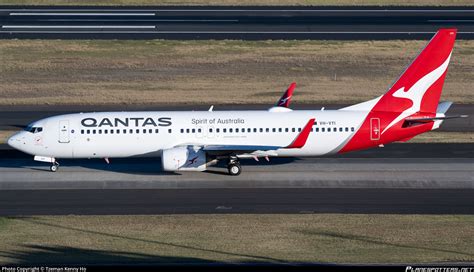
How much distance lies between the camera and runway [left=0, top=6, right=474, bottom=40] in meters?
90.4

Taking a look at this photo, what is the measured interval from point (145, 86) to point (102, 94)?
4.40 meters

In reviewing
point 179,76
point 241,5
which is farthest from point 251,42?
point 241,5

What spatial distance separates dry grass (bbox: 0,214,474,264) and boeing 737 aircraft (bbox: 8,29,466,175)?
8.37 metres

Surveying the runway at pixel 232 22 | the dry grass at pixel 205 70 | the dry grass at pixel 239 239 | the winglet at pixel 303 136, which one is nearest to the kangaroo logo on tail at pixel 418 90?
the winglet at pixel 303 136

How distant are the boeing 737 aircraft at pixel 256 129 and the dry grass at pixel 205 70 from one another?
18255 millimetres

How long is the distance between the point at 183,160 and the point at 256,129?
449 centimetres

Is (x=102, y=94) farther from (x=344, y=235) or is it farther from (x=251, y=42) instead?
(x=344, y=235)

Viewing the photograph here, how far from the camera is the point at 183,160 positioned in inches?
1863

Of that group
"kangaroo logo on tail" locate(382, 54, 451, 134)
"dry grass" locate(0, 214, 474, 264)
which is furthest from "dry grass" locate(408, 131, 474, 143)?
"dry grass" locate(0, 214, 474, 264)

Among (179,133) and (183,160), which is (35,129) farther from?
(183,160)

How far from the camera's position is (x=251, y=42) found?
87.6 meters

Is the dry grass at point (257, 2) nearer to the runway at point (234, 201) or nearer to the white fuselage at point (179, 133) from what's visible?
the white fuselage at point (179, 133)

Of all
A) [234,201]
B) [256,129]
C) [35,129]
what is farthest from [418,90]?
[35,129]

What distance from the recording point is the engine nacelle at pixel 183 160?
47.2 meters
